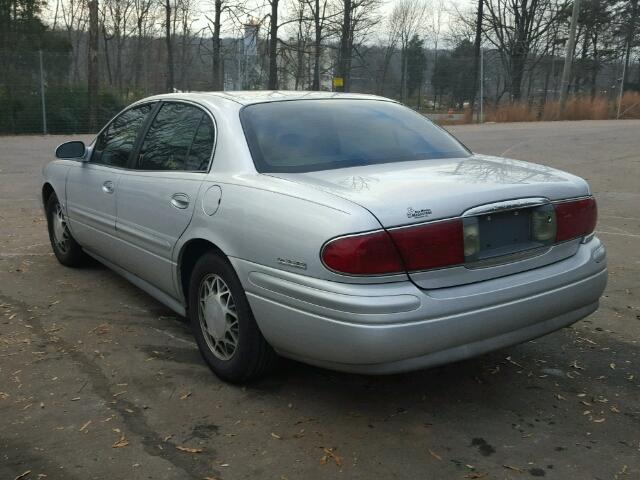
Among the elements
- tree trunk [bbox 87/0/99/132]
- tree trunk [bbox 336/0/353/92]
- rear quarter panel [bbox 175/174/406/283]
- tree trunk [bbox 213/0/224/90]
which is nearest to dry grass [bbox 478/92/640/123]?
tree trunk [bbox 336/0/353/92]

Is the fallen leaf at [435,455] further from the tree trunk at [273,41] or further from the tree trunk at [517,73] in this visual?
the tree trunk at [517,73]

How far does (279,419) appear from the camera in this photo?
316cm

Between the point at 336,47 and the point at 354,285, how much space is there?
29.7 metres

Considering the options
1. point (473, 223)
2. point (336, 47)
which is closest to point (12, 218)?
point (473, 223)

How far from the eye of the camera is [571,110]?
3216 cm

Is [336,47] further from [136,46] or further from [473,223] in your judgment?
[473,223]

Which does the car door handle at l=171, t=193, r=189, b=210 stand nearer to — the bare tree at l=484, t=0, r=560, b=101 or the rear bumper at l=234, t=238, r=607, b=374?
the rear bumper at l=234, t=238, r=607, b=374

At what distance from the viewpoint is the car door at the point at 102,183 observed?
15.1 feet

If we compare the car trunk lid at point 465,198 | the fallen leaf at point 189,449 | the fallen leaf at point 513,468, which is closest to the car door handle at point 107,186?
the car trunk lid at point 465,198

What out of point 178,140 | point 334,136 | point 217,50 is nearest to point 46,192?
point 178,140

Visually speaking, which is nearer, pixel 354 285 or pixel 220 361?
pixel 354 285

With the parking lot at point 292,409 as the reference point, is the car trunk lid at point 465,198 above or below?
above

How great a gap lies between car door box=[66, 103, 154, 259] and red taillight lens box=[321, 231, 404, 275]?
228 centimetres

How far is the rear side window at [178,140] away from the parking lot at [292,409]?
1.09m
